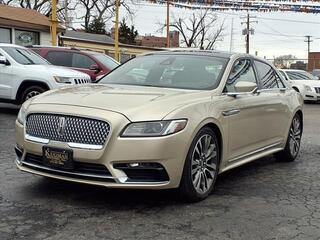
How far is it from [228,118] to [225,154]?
39 centimetres

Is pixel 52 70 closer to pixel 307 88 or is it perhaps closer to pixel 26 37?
pixel 307 88

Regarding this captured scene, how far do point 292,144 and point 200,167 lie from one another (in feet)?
9.56

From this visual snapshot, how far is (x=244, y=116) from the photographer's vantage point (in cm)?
589

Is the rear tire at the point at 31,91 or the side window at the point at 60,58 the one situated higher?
the side window at the point at 60,58

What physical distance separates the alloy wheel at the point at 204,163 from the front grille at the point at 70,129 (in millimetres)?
965

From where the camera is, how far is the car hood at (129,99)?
15.4 ft

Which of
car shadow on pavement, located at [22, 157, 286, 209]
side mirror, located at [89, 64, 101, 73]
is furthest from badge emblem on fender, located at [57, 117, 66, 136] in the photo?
side mirror, located at [89, 64, 101, 73]

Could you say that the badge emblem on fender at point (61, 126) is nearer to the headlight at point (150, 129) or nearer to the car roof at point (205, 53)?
the headlight at point (150, 129)

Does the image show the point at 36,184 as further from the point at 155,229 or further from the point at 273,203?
the point at 273,203

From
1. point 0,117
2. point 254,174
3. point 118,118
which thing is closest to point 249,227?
point 118,118

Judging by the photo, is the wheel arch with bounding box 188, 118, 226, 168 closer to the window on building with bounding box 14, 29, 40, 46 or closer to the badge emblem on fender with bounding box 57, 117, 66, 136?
the badge emblem on fender with bounding box 57, 117, 66, 136

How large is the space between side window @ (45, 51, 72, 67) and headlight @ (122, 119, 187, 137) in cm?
1027

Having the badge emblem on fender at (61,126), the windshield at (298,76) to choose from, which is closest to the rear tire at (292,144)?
the badge emblem on fender at (61,126)

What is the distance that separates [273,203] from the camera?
5.20 meters
